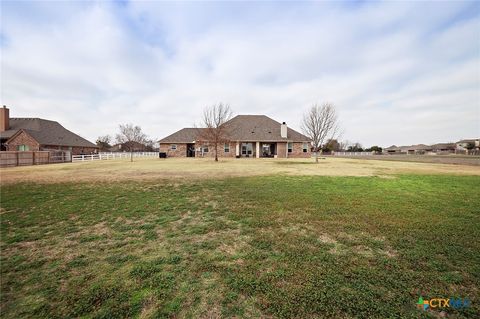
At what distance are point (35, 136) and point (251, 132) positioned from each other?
3446 cm

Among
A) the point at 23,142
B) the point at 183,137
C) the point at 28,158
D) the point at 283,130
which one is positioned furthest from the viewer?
the point at 183,137

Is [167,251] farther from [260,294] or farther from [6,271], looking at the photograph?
[6,271]

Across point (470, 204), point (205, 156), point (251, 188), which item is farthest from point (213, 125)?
point (470, 204)

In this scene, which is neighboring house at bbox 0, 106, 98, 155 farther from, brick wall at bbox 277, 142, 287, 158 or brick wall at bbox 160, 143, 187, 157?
brick wall at bbox 277, 142, 287, 158

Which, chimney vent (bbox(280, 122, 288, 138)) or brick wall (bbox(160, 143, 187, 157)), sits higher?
chimney vent (bbox(280, 122, 288, 138))

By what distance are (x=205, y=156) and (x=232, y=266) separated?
33.3 meters

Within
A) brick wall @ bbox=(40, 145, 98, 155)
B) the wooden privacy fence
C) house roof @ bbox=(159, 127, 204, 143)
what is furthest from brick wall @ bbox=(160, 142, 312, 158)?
brick wall @ bbox=(40, 145, 98, 155)

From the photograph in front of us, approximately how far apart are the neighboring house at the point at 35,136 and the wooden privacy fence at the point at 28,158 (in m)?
6.67

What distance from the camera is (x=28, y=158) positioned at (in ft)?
75.2

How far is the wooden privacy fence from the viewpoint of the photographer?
68.2ft

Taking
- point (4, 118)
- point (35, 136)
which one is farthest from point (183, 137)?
point (4, 118)

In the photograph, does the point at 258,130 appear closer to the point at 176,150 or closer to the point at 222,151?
the point at 222,151

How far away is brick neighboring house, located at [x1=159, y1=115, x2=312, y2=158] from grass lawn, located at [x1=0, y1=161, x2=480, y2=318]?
28.5 m

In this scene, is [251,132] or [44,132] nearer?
Answer: [44,132]
